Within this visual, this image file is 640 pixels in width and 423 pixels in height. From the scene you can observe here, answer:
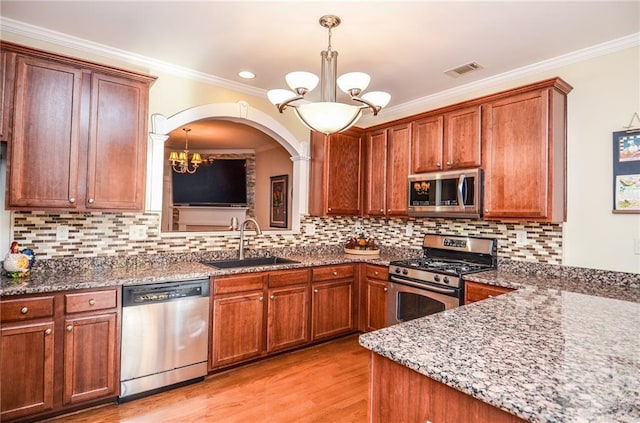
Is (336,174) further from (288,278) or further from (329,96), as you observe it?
(329,96)

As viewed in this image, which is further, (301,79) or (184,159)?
(184,159)

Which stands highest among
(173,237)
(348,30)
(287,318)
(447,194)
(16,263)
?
(348,30)

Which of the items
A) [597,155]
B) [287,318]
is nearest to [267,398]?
[287,318]

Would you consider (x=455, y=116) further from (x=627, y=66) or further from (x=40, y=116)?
(x=40, y=116)

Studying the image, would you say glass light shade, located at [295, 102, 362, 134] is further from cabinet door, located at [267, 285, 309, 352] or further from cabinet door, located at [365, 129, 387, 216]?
cabinet door, located at [365, 129, 387, 216]

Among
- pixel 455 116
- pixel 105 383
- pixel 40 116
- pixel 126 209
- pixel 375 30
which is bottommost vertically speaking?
pixel 105 383

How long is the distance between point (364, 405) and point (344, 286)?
1346 millimetres

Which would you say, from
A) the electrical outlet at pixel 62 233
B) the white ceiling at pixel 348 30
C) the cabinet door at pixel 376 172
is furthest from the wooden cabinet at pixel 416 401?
the cabinet door at pixel 376 172

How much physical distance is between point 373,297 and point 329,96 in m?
2.22

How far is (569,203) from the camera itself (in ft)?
9.19

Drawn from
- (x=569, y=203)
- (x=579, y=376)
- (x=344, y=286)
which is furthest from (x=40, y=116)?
(x=569, y=203)

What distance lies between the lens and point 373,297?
145 inches

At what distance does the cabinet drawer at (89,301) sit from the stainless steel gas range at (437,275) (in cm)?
237

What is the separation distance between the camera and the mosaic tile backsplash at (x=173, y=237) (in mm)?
2619
